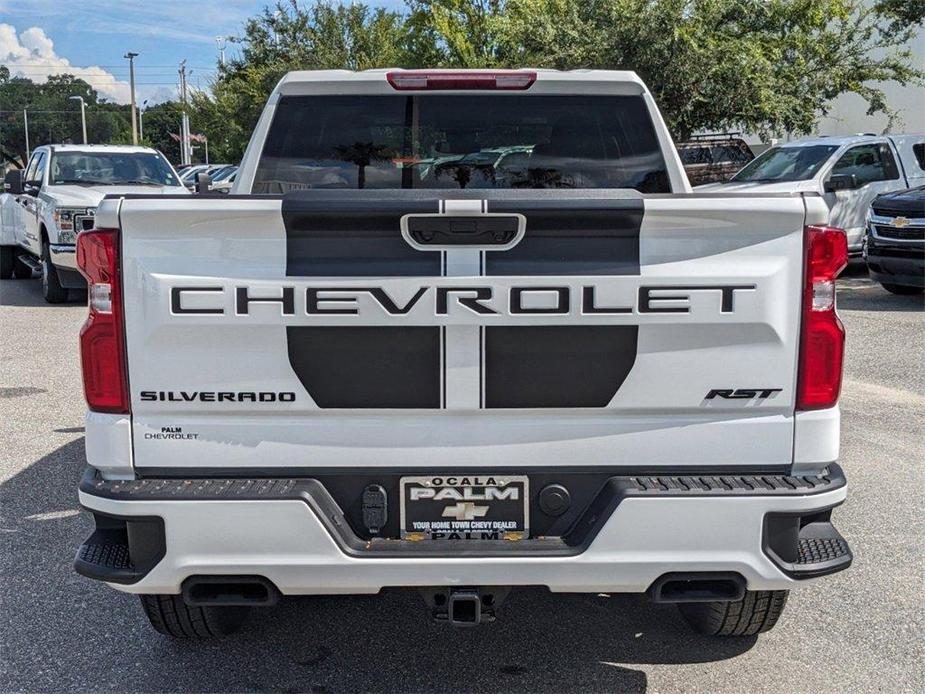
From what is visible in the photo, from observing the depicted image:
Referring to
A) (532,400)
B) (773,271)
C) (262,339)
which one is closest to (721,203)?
(773,271)

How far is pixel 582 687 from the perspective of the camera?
3.57m

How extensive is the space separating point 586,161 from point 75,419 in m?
4.76

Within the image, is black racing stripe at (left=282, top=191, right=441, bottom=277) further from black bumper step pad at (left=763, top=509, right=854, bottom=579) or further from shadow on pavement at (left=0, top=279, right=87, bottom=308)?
shadow on pavement at (left=0, top=279, right=87, bottom=308)

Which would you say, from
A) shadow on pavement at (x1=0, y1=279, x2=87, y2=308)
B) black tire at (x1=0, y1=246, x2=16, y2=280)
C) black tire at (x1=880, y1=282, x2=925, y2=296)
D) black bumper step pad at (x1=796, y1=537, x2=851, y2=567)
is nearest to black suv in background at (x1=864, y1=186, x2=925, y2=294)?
black tire at (x1=880, y1=282, x2=925, y2=296)

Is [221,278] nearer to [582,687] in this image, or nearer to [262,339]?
[262,339]

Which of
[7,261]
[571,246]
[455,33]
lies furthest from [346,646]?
[455,33]

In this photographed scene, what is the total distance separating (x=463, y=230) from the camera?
298 centimetres

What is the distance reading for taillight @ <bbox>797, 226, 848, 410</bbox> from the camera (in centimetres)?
301

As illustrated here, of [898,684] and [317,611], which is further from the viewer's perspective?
[317,611]

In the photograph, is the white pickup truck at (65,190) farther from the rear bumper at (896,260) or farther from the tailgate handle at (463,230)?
the tailgate handle at (463,230)

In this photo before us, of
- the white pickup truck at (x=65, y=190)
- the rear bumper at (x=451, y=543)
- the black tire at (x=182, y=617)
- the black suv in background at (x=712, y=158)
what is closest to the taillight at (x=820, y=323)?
the rear bumper at (x=451, y=543)

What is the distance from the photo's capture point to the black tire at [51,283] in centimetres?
1335

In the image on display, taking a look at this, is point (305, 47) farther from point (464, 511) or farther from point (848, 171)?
point (464, 511)

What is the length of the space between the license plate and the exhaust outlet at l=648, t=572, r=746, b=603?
0.43 metres
